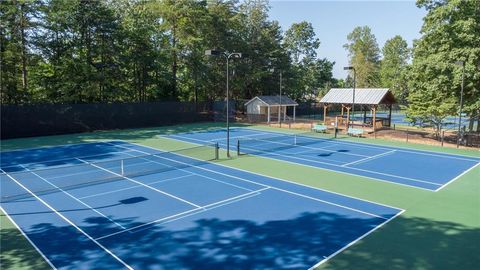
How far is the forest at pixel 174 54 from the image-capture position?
27.7 m

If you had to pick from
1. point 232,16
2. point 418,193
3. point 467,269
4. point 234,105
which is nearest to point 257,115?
point 234,105

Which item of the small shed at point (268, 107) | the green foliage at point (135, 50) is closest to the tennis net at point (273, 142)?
the small shed at point (268, 107)

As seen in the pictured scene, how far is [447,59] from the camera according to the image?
27.6 metres

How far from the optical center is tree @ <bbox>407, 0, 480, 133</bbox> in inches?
1041

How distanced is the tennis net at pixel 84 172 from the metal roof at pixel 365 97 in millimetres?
19535

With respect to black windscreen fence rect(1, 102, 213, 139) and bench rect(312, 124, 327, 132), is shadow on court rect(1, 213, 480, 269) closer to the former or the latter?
bench rect(312, 124, 327, 132)

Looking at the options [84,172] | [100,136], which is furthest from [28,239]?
[100,136]

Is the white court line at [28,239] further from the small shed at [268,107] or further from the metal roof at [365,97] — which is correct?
the small shed at [268,107]

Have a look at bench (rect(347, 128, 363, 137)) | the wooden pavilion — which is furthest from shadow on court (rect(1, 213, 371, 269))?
the wooden pavilion

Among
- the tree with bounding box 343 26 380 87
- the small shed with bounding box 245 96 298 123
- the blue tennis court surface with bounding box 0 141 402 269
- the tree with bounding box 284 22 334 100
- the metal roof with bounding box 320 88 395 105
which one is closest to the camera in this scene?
the blue tennis court surface with bounding box 0 141 402 269

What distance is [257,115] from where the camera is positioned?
43.5 meters

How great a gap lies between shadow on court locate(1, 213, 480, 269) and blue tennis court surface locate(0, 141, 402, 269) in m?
0.03

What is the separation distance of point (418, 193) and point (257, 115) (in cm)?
2934

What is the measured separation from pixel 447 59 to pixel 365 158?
1178 cm
